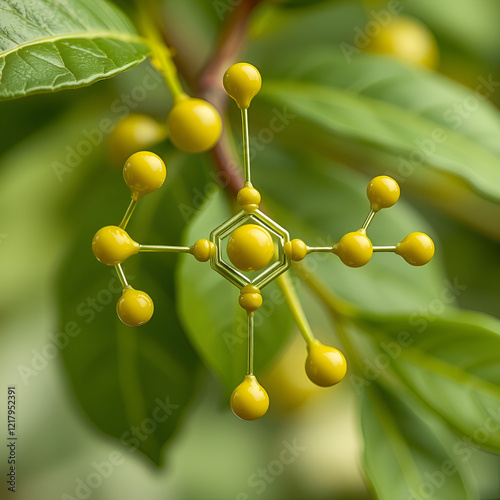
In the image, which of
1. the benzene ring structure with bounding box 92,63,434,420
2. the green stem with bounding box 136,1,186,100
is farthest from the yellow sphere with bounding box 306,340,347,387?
the green stem with bounding box 136,1,186,100

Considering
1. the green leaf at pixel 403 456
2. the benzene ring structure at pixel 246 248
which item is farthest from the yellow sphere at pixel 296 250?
the green leaf at pixel 403 456

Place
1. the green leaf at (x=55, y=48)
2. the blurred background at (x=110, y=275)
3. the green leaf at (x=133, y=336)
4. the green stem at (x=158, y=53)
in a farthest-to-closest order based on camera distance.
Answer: the blurred background at (x=110, y=275)
the green leaf at (x=133, y=336)
the green stem at (x=158, y=53)
the green leaf at (x=55, y=48)

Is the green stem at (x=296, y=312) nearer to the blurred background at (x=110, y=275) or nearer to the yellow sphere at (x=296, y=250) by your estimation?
the yellow sphere at (x=296, y=250)

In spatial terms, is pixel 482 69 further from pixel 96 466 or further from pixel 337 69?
pixel 96 466

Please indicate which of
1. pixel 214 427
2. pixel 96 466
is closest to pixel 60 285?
pixel 96 466

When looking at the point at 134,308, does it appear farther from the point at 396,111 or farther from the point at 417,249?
the point at 396,111

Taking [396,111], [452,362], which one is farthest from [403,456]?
[396,111]
